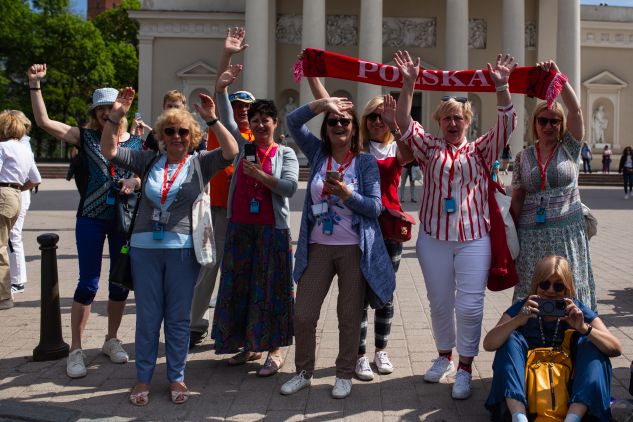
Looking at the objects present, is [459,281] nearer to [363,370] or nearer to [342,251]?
[342,251]

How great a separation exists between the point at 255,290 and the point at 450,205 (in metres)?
1.62

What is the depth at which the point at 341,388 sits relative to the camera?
528 centimetres

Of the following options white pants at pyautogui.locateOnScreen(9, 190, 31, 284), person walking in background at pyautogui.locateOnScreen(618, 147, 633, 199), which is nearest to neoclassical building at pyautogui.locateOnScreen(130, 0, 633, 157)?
person walking in background at pyautogui.locateOnScreen(618, 147, 633, 199)

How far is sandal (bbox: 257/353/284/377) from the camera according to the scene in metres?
5.82

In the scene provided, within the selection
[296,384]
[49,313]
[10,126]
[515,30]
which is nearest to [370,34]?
[515,30]

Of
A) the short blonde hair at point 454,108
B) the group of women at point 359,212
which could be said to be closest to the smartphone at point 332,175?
the group of women at point 359,212

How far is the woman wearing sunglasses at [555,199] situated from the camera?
5176 millimetres

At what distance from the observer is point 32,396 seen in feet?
17.4

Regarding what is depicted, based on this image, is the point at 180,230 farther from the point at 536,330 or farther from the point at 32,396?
the point at 536,330

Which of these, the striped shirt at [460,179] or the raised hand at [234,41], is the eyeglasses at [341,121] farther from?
the raised hand at [234,41]

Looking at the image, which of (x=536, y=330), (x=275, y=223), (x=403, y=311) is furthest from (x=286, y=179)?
(x=403, y=311)

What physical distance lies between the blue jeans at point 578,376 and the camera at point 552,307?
22 centimetres

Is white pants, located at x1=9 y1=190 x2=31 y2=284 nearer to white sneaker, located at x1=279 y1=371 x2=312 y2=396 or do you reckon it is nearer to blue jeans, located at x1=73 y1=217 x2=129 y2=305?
blue jeans, located at x1=73 y1=217 x2=129 y2=305

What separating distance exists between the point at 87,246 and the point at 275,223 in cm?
146
